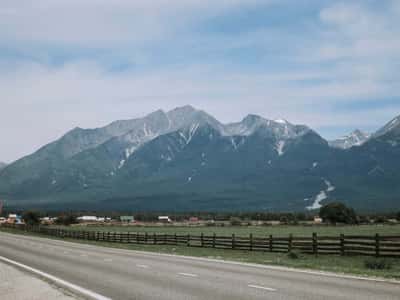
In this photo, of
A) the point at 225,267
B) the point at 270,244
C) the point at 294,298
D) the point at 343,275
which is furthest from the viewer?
the point at 270,244

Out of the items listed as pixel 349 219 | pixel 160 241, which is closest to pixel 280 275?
pixel 160 241

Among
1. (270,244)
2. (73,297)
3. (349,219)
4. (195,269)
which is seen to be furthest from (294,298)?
(349,219)

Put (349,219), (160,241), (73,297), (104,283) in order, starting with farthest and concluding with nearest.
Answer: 1. (349,219)
2. (160,241)
3. (104,283)
4. (73,297)

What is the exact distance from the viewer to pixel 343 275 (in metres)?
22.6

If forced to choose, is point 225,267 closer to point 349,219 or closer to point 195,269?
point 195,269

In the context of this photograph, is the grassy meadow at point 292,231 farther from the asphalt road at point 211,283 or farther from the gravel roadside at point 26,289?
the gravel roadside at point 26,289

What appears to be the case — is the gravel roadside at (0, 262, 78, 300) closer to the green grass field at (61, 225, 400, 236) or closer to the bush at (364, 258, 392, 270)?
the bush at (364, 258, 392, 270)

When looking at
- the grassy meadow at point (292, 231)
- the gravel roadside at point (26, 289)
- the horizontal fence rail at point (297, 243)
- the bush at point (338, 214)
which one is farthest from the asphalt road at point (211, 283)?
the bush at point (338, 214)

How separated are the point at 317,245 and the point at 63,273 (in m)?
15.2

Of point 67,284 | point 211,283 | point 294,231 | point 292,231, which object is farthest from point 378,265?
point 292,231

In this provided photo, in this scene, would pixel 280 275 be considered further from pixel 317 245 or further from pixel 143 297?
pixel 317 245

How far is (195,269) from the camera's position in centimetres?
2539

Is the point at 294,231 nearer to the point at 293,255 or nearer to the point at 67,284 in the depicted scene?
the point at 293,255

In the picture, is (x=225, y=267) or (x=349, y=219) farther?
(x=349, y=219)
